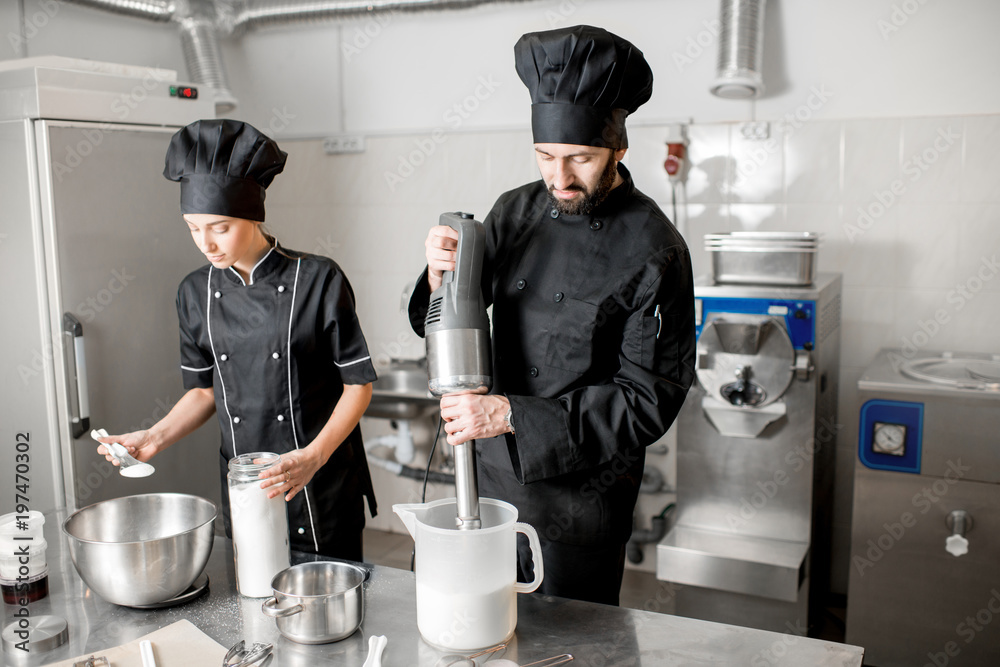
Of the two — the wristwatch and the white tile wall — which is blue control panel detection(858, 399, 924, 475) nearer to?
the white tile wall

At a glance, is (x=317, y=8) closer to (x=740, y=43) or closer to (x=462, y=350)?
(x=740, y=43)

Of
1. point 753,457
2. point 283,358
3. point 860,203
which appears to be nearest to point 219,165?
point 283,358

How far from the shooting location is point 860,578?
2.63 metres

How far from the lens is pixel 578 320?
1596 millimetres

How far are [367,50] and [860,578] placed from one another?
294 cm

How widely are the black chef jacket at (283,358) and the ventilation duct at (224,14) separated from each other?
193 cm

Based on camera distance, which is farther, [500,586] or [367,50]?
[367,50]

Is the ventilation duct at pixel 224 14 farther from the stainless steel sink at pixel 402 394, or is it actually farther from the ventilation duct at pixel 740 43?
the stainless steel sink at pixel 402 394

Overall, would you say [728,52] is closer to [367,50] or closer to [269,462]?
[367,50]

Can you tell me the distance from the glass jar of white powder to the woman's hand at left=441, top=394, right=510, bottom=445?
1.02 feet

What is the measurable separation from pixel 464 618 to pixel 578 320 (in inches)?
25.0

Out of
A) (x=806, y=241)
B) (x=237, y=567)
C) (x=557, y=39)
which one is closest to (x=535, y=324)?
(x=557, y=39)

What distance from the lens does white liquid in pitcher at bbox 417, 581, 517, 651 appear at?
1.18 meters

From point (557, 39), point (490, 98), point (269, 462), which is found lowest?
point (269, 462)
